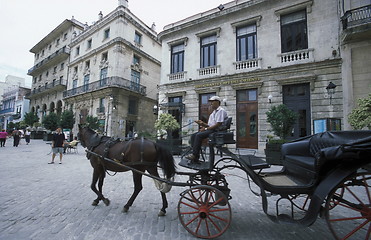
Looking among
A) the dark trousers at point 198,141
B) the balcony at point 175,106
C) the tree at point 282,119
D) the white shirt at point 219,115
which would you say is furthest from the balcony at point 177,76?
the dark trousers at point 198,141

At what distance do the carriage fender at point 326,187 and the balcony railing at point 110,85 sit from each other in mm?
21967

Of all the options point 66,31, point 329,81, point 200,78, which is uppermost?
point 66,31

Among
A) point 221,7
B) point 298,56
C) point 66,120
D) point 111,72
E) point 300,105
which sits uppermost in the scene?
point 221,7

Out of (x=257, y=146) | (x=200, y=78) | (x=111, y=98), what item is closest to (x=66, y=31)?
(x=111, y=98)

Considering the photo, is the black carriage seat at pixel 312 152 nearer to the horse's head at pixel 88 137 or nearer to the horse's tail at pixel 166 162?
the horse's tail at pixel 166 162

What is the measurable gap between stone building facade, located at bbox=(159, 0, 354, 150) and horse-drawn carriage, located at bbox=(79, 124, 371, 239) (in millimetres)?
7343

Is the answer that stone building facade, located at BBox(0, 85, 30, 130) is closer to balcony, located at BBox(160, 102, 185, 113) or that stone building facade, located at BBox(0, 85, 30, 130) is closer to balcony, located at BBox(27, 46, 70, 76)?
balcony, located at BBox(27, 46, 70, 76)

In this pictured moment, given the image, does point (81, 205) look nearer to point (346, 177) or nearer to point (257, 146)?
point (346, 177)

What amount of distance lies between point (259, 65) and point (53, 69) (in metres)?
38.3

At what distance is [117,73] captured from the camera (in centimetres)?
2152

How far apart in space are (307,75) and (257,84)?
9.73 feet

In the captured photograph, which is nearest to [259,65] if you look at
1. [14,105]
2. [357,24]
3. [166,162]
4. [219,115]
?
[357,24]

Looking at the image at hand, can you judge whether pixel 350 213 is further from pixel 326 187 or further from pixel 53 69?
pixel 53 69

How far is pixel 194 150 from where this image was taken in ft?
10.6
